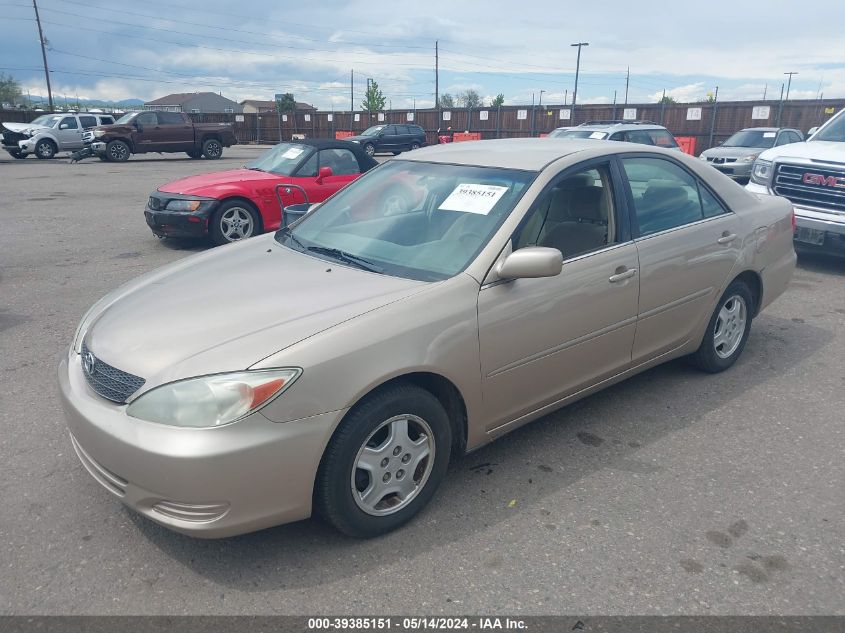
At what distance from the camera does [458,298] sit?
296 cm

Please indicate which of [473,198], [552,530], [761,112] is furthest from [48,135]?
[552,530]

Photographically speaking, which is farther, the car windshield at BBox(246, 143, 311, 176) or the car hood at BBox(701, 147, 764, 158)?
the car hood at BBox(701, 147, 764, 158)

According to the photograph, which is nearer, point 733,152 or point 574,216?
point 574,216

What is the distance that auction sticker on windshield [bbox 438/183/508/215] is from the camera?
11.2ft

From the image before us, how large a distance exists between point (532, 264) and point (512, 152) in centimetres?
109

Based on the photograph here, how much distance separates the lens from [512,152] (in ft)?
12.6

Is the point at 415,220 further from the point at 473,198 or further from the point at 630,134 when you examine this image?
the point at 630,134

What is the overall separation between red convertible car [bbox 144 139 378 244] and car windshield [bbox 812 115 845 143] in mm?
5924

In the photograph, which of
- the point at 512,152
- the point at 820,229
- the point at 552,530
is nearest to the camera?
the point at 552,530

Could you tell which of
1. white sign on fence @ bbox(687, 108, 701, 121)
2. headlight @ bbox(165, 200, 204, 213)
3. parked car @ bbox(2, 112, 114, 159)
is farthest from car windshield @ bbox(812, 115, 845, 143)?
parked car @ bbox(2, 112, 114, 159)

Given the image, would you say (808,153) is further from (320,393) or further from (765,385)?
(320,393)

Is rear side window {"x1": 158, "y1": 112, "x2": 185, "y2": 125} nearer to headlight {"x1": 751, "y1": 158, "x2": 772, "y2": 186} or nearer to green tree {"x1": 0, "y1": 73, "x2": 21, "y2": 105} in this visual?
headlight {"x1": 751, "y1": 158, "x2": 772, "y2": 186}

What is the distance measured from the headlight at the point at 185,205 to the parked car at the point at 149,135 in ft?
63.8
